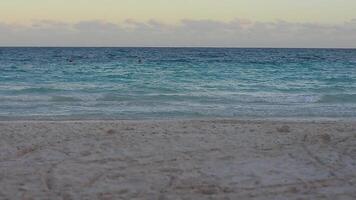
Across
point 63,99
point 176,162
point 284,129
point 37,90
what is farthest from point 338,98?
point 176,162

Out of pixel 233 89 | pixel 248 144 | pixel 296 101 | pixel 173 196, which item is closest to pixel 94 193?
pixel 173 196

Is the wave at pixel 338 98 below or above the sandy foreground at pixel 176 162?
below

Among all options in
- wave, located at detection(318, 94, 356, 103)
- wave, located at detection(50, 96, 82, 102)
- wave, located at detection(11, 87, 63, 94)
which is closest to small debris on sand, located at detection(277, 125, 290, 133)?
wave, located at detection(318, 94, 356, 103)

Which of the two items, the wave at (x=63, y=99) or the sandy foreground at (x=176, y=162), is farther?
the wave at (x=63, y=99)

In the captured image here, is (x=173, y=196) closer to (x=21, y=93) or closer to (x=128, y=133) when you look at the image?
(x=128, y=133)

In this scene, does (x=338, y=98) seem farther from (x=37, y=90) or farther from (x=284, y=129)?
(x=37, y=90)

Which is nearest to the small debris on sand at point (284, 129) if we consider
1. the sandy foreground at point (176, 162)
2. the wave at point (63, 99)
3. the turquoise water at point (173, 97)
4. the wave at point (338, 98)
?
the sandy foreground at point (176, 162)

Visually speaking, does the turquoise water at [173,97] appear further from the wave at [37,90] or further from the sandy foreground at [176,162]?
the sandy foreground at [176,162]

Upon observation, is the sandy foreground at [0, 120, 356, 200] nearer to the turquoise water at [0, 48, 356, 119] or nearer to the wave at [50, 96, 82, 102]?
the turquoise water at [0, 48, 356, 119]

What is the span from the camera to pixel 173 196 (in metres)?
5.39

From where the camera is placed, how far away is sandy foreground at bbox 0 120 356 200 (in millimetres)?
5559

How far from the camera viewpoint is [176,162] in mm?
6789

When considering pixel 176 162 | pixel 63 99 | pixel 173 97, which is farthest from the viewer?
pixel 173 97

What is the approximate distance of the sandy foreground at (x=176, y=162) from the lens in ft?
18.2
